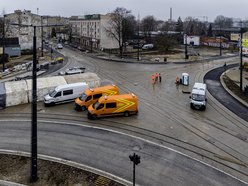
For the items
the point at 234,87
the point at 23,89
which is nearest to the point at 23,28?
the point at 23,89

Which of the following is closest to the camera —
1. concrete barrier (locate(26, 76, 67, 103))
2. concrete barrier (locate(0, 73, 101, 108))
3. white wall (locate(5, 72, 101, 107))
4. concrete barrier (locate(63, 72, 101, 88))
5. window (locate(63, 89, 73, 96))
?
concrete barrier (locate(0, 73, 101, 108))

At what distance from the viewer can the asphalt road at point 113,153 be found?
1320 centimetres

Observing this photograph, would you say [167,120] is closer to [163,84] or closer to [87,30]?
[163,84]

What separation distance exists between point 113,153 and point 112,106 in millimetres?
6150

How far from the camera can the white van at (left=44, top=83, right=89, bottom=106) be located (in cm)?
2434

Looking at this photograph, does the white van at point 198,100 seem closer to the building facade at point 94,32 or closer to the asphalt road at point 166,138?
the asphalt road at point 166,138

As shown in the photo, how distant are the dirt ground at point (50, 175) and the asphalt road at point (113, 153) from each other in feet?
3.15

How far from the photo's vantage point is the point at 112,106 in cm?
2117

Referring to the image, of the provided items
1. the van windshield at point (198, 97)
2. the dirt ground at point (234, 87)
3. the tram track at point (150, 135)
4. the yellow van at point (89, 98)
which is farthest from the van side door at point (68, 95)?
the dirt ground at point (234, 87)

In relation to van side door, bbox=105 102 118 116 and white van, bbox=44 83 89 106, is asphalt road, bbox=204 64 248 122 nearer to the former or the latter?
van side door, bbox=105 102 118 116

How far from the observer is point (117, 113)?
21.5 m

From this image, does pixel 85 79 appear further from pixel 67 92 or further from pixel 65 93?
pixel 65 93

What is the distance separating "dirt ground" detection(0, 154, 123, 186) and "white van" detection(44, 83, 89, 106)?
403 inches

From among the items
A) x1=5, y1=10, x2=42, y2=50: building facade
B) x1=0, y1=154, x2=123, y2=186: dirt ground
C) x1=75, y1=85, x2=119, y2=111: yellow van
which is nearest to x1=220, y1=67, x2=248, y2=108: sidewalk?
x1=75, y1=85, x2=119, y2=111: yellow van
